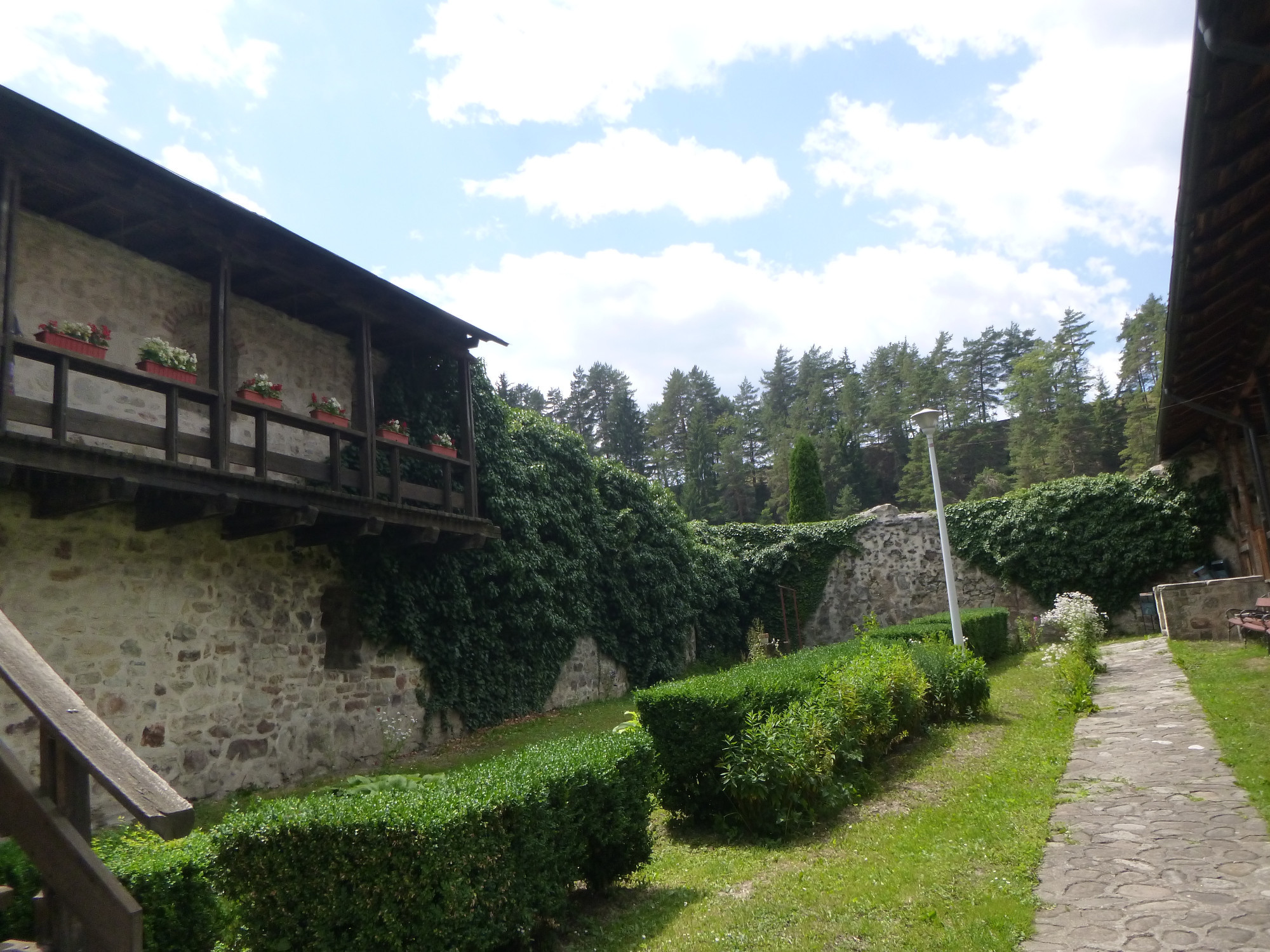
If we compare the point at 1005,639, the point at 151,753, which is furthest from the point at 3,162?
the point at 1005,639

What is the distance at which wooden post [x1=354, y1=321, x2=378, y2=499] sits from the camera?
8.75 metres

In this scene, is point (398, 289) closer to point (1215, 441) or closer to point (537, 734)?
point (537, 734)

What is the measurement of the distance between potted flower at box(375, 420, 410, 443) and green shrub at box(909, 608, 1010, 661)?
7.27m

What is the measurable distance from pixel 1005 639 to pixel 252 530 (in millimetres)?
11558

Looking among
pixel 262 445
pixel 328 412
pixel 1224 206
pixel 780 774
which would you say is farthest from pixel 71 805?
pixel 328 412

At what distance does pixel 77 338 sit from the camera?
6.69 meters

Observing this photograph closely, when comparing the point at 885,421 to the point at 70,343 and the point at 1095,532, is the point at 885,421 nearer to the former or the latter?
the point at 1095,532

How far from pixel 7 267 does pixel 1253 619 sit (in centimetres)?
1222

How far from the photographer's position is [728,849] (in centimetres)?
531

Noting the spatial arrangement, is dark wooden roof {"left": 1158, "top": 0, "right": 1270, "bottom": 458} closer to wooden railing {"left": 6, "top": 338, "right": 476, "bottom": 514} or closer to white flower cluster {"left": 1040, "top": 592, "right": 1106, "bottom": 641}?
white flower cluster {"left": 1040, "top": 592, "right": 1106, "bottom": 641}

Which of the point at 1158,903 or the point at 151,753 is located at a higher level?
the point at 151,753

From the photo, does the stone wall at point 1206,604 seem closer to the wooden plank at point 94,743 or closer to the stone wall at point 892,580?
the stone wall at point 892,580

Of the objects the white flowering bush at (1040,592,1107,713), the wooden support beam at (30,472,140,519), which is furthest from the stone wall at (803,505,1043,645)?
the wooden support beam at (30,472,140,519)

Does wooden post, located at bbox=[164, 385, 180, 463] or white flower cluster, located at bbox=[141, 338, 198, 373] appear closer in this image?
wooden post, located at bbox=[164, 385, 180, 463]
